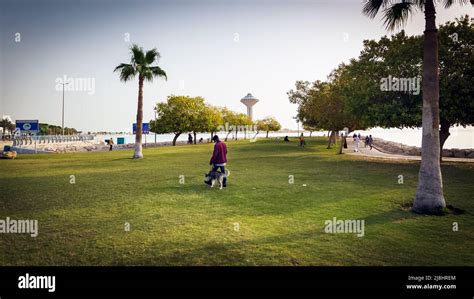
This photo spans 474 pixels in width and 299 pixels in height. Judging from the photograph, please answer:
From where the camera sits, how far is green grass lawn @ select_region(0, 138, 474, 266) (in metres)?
5.45

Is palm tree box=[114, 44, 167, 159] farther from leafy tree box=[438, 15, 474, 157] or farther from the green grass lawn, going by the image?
leafy tree box=[438, 15, 474, 157]

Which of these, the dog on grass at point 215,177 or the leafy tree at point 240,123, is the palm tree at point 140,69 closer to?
the dog on grass at point 215,177

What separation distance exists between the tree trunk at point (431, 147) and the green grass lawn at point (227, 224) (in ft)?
1.66

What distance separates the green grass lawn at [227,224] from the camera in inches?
215

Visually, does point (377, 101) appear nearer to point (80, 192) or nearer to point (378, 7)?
point (378, 7)

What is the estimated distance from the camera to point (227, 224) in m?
7.43

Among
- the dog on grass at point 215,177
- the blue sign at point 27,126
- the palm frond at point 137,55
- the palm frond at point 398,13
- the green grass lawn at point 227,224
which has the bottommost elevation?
the green grass lawn at point 227,224

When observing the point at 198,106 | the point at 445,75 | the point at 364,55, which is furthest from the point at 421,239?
the point at 198,106

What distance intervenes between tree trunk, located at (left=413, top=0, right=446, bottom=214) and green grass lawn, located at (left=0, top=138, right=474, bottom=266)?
506 millimetres

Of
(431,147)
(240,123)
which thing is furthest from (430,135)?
(240,123)

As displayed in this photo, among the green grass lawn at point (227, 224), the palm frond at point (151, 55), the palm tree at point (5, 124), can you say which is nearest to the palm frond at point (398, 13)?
the green grass lawn at point (227, 224)

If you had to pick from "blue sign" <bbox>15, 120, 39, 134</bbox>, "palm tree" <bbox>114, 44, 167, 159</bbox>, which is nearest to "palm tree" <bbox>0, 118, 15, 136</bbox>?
"blue sign" <bbox>15, 120, 39, 134</bbox>
